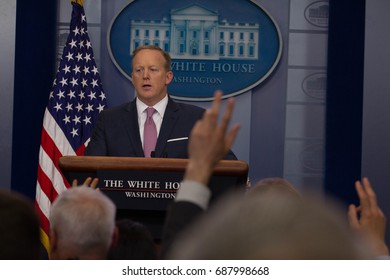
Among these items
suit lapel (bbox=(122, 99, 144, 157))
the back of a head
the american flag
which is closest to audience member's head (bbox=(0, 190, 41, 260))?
the back of a head

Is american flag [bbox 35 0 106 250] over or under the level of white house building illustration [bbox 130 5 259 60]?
under

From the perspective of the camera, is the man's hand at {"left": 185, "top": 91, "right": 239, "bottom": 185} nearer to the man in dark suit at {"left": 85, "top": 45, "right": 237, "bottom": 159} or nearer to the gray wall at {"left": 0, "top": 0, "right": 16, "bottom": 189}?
the man in dark suit at {"left": 85, "top": 45, "right": 237, "bottom": 159}

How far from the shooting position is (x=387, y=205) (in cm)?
513

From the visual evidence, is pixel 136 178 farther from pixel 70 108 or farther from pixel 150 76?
pixel 70 108

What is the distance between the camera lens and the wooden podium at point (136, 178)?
252 centimetres

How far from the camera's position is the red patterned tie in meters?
3.32

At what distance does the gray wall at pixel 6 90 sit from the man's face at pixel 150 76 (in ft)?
6.08

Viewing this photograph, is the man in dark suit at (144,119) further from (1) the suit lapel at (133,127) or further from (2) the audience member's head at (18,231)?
(2) the audience member's head at (18,231)

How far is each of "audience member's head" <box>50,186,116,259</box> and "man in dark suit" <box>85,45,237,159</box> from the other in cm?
144

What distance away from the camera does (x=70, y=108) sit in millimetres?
5020

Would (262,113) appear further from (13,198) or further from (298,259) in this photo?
(298,259)

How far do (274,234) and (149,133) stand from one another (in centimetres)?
273

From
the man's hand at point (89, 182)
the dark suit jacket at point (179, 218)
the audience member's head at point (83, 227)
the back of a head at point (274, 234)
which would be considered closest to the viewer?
the back of a head at point (274, 234)

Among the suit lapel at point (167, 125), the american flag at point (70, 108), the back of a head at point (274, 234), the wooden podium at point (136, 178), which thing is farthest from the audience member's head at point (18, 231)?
the american flag at point (70, 108)
